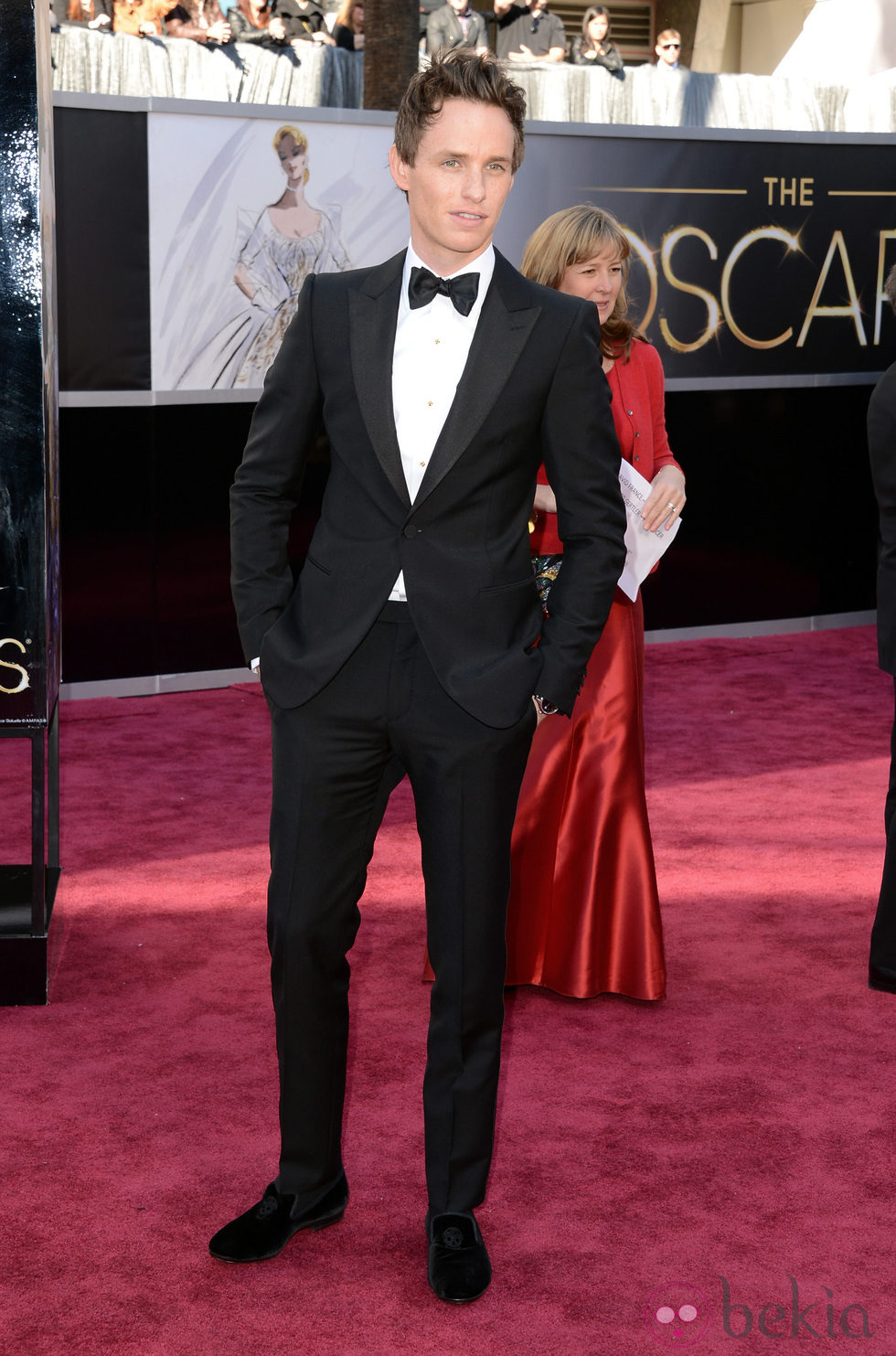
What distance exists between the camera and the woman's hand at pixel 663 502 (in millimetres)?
3568

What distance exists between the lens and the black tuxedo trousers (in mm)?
2406

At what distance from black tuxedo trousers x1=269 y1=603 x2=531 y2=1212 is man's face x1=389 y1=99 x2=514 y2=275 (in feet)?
1.82

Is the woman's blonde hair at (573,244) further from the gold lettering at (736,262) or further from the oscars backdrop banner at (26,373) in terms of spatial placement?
the gold lettering at (736,262)

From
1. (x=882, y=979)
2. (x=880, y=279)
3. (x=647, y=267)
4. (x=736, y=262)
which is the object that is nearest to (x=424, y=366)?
(x=882, y=979)

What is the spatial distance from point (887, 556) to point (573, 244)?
0.98m

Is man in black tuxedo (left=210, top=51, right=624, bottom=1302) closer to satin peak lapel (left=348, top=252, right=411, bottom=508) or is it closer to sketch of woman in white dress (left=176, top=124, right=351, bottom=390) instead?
satin peak lapel (left=348, top=252, right=411, bottom=508)

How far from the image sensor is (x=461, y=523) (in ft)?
7.84

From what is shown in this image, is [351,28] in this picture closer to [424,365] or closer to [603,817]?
[603,817]

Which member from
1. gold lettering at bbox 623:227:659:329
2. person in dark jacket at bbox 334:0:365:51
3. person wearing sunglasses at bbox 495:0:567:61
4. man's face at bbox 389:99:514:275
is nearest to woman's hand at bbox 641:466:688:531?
man's face at bbox 389:99:514:275

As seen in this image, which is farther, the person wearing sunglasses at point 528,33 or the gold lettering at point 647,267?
the person wearing sunglasses at point 528,33

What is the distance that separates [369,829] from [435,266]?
86 centimetres

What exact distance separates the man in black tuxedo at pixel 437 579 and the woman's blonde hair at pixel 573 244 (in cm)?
110

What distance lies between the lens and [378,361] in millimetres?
2373

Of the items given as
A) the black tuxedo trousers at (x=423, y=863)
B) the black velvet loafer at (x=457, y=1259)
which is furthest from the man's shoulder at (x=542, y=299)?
the black velvet loafer at (x=457, y=1259)
